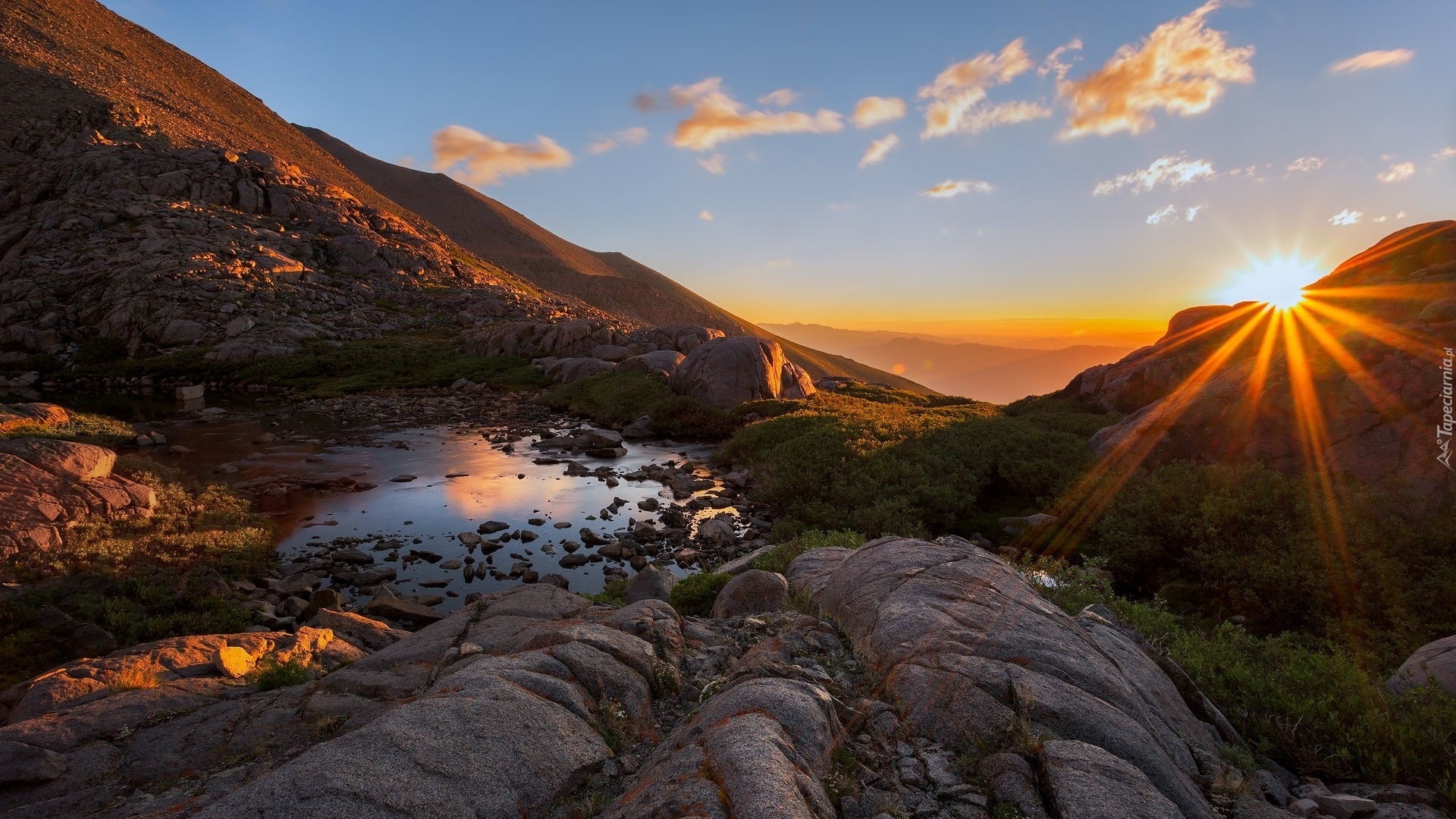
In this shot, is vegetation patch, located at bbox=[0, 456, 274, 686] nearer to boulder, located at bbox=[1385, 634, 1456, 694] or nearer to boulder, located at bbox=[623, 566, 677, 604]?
boulder, located at bbox=[623, 566, 677, 604]

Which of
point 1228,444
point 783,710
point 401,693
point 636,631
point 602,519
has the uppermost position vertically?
point 1228,444

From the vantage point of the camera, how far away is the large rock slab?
5.50 m

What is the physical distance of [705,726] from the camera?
552 centimetres

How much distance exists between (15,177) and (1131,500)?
108 m

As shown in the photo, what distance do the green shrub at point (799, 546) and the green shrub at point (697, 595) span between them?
134 centimetres

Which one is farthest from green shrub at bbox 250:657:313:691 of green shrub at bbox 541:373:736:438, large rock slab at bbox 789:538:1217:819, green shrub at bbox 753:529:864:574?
green shrub at bbox 541:373:736:438

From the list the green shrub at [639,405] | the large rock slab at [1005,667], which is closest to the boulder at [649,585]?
the large rock slab at [1005,667]

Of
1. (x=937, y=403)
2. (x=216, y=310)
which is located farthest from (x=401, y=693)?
(x=216, y=310)

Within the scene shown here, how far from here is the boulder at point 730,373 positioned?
3909 centimetres

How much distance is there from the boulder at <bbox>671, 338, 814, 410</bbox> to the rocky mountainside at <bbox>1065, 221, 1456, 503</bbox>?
20789 mm

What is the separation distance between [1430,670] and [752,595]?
30.1 ft

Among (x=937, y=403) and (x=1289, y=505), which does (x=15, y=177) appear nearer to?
(x=937, y=403)

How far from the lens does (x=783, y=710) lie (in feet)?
18.2

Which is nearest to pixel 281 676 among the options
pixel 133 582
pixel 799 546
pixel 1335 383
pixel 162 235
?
pixel 133 582
